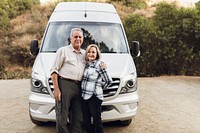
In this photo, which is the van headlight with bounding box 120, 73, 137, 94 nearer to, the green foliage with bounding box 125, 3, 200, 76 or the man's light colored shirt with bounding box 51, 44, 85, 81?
the man's light colored shirt with bounding box 51, 44, 85, 81

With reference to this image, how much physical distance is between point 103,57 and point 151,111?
2.53 metres

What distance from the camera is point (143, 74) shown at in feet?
51.2

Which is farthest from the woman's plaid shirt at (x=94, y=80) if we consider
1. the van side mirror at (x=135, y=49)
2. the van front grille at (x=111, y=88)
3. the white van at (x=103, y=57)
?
the van side mirror at (x=135, y=49)

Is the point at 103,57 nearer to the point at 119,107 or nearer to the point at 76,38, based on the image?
the point at 119,107

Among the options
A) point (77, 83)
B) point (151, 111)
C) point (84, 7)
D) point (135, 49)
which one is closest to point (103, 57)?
point (135, 49)

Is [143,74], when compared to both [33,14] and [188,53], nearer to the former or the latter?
[188,53]

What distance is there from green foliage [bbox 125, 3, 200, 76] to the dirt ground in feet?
8.91

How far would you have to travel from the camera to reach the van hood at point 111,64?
5391 millimetres

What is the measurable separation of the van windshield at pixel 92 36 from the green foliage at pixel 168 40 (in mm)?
8247

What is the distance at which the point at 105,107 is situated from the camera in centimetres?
532

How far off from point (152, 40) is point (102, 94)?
10567 millimetres

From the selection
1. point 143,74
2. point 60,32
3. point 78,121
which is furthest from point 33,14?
point 78,121

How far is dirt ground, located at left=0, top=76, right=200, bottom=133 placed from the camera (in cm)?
625

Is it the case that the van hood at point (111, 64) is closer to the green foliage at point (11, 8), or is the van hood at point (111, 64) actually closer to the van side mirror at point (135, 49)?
the van side mirror at point (135, 49)
